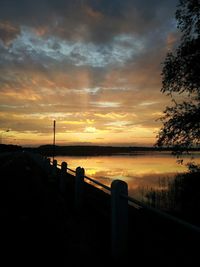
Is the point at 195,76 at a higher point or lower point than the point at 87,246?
higher

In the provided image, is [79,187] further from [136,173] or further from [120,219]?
[136,173]

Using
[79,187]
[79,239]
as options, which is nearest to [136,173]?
[79,187]

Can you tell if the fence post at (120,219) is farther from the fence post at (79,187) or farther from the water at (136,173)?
the water at (136,173)

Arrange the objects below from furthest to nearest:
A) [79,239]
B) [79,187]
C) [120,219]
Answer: [79,187]
[79,239]
[120,219]

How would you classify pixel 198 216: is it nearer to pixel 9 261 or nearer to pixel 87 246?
pixel 87 246

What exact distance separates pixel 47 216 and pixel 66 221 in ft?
2.85

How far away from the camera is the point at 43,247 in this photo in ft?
20.5

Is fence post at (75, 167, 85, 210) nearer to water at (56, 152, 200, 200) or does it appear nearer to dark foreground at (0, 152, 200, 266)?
dark foreground at (0, 152, 200, 266)

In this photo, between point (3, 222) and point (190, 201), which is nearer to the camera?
point (3, 222)

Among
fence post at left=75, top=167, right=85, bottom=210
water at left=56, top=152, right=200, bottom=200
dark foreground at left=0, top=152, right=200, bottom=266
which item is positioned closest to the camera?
dark foreground at left=0, top=152, right=200, bottom=266

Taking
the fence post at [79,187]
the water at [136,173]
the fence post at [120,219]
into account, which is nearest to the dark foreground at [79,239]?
the fence post at [120,219]

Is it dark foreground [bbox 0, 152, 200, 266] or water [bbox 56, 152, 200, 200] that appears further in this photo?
water [bbox 56, 152, 200, 200]

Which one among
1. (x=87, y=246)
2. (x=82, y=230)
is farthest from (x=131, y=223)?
(x=87, y=246)

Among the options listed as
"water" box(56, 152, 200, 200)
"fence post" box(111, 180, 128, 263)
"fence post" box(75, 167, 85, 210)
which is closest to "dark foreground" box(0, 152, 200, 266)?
"fence post" box(111, 180, 128, 263)
